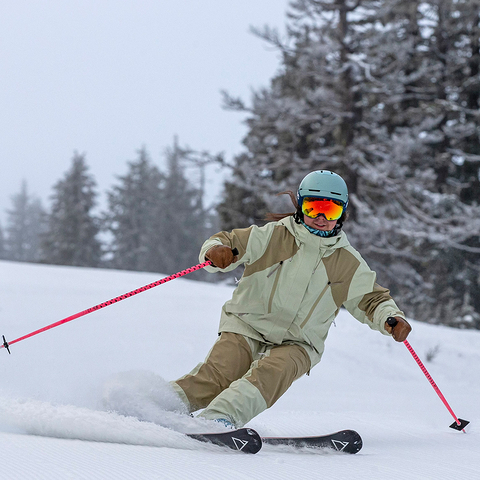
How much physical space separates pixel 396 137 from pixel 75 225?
2679 centimetres

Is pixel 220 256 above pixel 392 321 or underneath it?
above

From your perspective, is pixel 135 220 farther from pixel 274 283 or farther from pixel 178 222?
pixel 274 283

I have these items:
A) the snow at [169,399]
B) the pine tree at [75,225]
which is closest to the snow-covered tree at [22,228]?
the pine tree at [75,225]

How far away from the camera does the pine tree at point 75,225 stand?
35812 millimetres

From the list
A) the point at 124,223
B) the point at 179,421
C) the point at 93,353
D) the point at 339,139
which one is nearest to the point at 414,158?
the point at 339,139

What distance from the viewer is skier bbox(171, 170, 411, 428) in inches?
126

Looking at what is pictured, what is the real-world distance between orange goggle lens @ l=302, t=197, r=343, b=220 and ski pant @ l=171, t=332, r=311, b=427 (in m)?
0.80

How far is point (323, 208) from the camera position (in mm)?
3365

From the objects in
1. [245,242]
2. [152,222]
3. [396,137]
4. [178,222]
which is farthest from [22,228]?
[245,242]

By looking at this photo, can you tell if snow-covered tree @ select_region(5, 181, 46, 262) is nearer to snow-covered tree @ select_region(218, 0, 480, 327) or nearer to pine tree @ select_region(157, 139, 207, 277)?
pine tree @ select_region(157, 139, 207, 277)

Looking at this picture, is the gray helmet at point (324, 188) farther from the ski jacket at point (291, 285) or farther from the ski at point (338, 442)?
the ski at point (338, 442)

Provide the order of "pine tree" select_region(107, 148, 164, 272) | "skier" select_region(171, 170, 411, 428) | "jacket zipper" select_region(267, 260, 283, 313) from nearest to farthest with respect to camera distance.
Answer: "skier" select_region(171, 170, 411, 428)
"jacket zipper" select_region(267, 260, 283, 313)
"pine tree" select_region(107, 148, 164, 272)

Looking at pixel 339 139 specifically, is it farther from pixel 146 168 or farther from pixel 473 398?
pixel 146 168

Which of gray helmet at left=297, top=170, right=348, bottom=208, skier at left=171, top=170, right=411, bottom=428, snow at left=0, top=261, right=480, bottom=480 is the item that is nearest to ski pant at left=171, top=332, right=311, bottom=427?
skier at left=171, top=170, right=411, bottom=428
